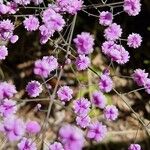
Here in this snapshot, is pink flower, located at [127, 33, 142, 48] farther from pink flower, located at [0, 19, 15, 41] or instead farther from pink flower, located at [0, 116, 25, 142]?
pink flower, located at [0, 116, 25, 142]

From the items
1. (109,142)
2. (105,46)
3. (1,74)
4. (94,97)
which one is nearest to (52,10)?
(105,46)

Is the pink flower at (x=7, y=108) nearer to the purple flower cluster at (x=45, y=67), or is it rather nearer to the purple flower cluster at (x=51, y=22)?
the purple flower cluster at (x=45, y=67)

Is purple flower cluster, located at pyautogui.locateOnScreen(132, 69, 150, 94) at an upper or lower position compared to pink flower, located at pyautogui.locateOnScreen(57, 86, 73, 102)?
upper

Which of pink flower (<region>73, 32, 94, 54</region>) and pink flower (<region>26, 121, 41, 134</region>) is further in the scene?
pink flower (<region>73, 32, 94, 54</region>)

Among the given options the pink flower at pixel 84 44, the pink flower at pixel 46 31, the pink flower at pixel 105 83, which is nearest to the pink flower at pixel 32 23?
the pink flower at pixel 46 31

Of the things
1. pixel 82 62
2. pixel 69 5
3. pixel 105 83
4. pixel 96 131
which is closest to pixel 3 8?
pixel 69 5

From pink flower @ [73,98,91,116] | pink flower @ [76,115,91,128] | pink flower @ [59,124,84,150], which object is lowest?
pink flower @ [76,115,91,128]

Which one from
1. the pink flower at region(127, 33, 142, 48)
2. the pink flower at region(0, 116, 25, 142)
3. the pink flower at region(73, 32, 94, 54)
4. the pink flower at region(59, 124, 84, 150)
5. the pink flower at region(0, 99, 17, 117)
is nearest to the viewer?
the pink flower at region(59, 124, 84, 150)

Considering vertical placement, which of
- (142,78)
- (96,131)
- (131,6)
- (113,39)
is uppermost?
(131,6)

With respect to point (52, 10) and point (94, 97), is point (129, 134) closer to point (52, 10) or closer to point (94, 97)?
point (94, 97)

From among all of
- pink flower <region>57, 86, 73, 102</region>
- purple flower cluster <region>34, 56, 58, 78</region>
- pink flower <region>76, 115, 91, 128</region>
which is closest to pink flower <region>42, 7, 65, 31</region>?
purple flower cluster <region>34, 56, 58, 78</region>

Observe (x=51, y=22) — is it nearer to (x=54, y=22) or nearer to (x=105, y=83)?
(x=54, y=22)
